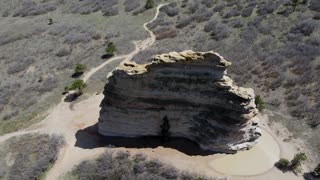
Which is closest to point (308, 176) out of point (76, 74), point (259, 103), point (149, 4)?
point (259, 103)

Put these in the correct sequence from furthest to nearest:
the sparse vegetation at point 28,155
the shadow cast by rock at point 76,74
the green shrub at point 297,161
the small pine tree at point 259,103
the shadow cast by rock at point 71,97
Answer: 1. the shadow cast by rock at point 76,74
2. the shadow cast by rock at point 71,97
3. the small pine tree at point 259,103
4. the sparse vegetation at point 28,155
5. the green shrub at point 297,161

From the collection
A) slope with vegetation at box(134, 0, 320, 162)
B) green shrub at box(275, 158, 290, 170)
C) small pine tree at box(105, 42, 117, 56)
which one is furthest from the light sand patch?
small pine tree at box(105, 42, 117, 56)

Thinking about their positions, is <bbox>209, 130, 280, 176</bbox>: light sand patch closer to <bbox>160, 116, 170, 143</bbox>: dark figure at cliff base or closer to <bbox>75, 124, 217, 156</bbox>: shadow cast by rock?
<bbox>75, 124, 217, 156</bbox>: shadow cast by rock

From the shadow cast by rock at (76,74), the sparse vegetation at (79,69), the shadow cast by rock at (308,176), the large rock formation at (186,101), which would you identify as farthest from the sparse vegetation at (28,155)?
the shadow cast by rock at (308,176)

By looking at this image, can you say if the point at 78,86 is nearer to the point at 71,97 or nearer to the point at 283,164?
the point at 71,97

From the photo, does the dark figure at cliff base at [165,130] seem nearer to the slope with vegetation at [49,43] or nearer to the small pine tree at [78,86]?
the small pine tree at [78,86]

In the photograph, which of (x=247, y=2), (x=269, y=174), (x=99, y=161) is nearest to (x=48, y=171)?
(x=99, y=161)
